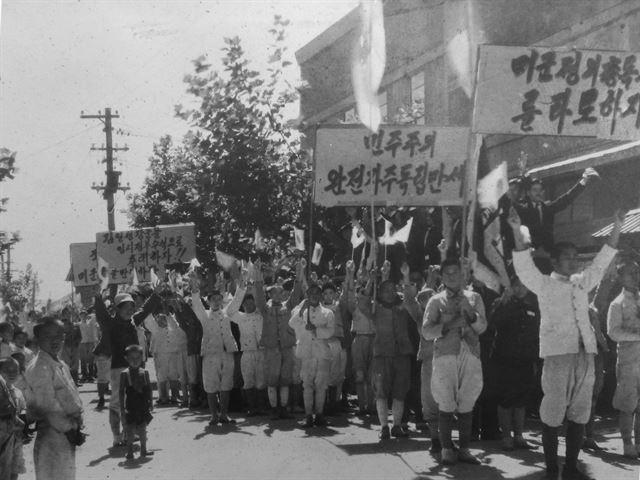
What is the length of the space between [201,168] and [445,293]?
10.8 metres

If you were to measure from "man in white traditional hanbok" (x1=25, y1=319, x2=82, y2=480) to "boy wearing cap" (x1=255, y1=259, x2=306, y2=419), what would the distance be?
20.2 ft

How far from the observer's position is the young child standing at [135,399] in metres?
10.9

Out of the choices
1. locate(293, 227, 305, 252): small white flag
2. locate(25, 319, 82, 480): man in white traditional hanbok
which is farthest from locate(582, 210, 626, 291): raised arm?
locate(293, 227, 305, 252): small white flag

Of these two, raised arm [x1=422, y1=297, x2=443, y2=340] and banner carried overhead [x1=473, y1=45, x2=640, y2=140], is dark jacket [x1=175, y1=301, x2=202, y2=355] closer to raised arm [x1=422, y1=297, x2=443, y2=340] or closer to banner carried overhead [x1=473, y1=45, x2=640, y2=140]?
raised arm [x1=422, y1=297, x2=443, y2=340]

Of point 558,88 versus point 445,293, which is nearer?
point 445,293

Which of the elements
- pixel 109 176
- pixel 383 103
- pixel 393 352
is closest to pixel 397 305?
pixel 393 352

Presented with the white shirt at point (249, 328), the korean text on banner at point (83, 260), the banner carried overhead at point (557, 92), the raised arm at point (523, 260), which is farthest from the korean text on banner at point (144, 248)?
the raised arm at point (523, 260)

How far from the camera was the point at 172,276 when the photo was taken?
16125mm

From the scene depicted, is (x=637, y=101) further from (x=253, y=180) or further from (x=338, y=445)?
(x=253, y=180)

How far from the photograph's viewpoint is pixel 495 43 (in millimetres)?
19891

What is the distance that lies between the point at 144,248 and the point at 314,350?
11.0 meters

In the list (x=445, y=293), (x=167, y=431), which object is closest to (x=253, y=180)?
(x=167, y=431)

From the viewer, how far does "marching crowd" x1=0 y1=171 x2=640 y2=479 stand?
26.5 feet

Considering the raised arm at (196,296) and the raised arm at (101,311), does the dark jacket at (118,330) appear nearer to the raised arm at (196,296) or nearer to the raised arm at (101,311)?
the raised arm at (101,311)
